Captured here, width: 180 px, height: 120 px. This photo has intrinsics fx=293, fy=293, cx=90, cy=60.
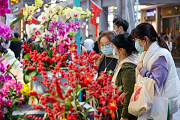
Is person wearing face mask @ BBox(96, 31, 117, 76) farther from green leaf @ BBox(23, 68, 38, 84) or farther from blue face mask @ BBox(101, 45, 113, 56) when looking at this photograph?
green leaf @ BBox(23, 68, 38, 84)

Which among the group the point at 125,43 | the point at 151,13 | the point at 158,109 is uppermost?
the point at 151,13

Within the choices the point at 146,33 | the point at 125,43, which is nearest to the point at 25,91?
the point at 125,43

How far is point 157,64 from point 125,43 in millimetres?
388

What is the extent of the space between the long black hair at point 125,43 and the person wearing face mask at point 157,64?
60 mm

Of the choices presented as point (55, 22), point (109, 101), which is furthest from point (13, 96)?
point (109, 101)

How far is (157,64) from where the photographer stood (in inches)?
110

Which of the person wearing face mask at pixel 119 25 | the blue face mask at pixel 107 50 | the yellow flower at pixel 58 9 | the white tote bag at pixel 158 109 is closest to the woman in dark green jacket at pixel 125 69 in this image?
the white tote bag at pixel 158 109

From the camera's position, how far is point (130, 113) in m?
2.68

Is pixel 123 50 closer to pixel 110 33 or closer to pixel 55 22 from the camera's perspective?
pixel 110 33

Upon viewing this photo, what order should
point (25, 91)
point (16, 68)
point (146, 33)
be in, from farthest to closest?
1. point (16, 68)
2. point (146, 33)
3. point (25, 91)

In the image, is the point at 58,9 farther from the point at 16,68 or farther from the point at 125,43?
the point at 16,68

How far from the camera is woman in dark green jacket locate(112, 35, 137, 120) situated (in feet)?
9.05

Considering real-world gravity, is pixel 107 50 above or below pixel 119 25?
below

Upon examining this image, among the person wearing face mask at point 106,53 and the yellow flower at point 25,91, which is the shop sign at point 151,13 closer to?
the person wearing face mask at point 106,53
